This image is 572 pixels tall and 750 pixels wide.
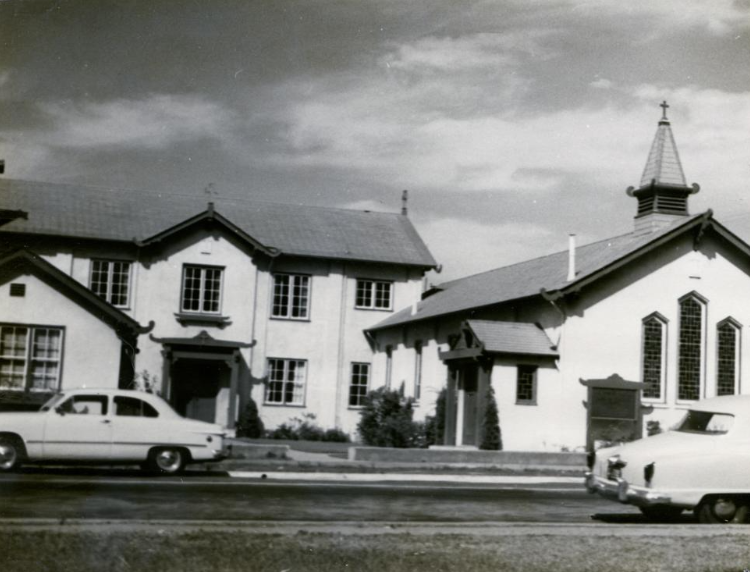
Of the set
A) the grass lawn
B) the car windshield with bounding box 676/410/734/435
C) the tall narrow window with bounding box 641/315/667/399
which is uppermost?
the tall narrow window with bounding box 641/315/667/399

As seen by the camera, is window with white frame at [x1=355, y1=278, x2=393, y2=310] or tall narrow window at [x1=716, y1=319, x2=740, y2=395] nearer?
tall narrow window at [x1=716, y1=319, x2=740, y2=395]

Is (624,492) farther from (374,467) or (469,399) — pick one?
(469,399)

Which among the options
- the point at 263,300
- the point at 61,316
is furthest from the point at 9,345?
the point at 263,300

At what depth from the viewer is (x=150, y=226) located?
1335 inches

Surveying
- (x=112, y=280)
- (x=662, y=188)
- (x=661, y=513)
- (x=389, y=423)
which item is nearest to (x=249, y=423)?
(x=112, y=280)

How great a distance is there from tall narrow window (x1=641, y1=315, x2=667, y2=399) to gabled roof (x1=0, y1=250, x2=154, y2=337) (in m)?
14.3

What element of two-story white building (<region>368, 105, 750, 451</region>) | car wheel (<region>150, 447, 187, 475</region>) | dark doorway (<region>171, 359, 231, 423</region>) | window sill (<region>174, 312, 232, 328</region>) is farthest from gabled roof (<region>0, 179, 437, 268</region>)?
car wheel (<region>150, 447, 187, 475</region>)

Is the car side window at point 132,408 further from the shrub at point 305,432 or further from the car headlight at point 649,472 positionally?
the shrub at point 305,432

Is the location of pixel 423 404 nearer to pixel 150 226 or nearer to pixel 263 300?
pixel 263 300

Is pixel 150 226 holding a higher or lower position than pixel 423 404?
higher

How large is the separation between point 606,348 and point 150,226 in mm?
16346

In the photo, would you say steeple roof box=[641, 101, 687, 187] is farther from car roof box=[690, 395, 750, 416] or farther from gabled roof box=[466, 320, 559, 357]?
car roof box=[690, 395, 750, 416]

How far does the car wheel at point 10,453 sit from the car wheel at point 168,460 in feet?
7.47

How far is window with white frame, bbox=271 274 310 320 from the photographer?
35.0 meters
